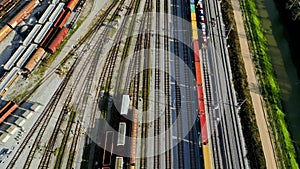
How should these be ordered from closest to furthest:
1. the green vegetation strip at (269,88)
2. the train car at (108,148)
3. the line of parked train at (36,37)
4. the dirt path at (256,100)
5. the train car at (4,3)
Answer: the train car at (108,148)
the dirt path at (256,100)
the green vegetation strip at (269,88)
the line of parked train at (36,37)
the train car at (4,3)

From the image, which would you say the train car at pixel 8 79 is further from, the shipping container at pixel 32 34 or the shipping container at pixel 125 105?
the shipping container at pixel 125 105

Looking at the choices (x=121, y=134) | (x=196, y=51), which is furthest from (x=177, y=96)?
(x=121, y=134)

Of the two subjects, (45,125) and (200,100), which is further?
(200,100)

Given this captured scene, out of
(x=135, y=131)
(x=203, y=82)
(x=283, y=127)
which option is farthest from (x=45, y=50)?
(x=283, y=127)

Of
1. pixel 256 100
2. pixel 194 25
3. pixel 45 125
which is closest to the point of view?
pixel 45 125

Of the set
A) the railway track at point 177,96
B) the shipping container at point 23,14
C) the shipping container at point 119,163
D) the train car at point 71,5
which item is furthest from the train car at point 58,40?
the shipping container at point 119,163

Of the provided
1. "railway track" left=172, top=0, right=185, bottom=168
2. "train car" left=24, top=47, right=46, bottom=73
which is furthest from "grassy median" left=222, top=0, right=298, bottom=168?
"train car" left=24, top=47, right=46, bottom=73

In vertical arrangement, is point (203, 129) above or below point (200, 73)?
below

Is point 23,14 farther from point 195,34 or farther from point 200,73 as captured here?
point 200,73
